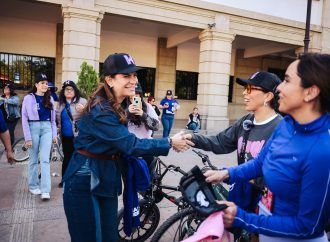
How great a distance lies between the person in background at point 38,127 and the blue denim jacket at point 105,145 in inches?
127

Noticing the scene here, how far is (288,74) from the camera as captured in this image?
66.4 inches

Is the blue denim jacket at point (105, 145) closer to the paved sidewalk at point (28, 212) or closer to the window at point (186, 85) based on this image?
the paved sidewalk at point (28, 212)

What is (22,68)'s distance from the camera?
49.9 ft

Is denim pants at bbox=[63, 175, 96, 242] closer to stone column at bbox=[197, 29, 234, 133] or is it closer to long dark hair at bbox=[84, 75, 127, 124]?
long dark hair at bbox=[84, 75, 127, 124]

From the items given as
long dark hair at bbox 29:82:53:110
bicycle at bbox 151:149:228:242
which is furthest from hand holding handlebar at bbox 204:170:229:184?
long dark hair at bbox 29:82:53:110

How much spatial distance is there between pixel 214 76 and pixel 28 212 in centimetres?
1062

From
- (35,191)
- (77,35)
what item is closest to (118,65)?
(35,191)

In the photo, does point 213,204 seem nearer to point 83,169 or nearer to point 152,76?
point 83,169

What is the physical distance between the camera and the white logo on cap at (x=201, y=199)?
5.57 ft

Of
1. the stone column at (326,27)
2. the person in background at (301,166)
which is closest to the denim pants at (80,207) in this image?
the person in background at (301,166)

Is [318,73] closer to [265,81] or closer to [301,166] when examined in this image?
[301,166]

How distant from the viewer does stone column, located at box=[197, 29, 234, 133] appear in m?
13.8

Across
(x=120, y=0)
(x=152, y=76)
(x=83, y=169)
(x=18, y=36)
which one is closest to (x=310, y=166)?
(x=83, y=169)

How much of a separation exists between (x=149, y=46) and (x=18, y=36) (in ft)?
21.1
